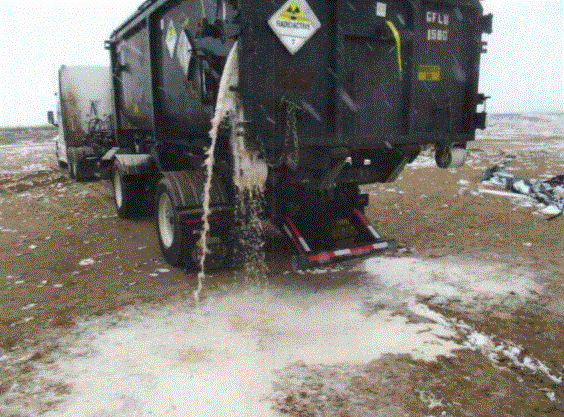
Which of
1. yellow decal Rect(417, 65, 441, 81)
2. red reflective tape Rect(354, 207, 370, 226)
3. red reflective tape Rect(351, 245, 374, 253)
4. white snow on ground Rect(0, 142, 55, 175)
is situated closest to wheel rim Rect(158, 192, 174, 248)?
red reflective tape Rect(351, 245, 374, 253)

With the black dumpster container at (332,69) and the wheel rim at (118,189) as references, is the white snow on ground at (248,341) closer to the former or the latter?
the black dumpster container at (332,69)

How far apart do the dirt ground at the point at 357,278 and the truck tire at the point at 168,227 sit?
0.21 meters

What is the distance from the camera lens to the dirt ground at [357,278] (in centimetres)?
290

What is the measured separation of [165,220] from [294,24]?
2.74 m

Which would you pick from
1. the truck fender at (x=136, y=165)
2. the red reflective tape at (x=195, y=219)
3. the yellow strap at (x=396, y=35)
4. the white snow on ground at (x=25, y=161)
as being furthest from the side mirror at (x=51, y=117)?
the yellow strap at (x=396, y=35)

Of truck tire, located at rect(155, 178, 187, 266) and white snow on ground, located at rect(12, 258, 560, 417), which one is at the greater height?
truck tire, located at rect(155, 178, 187, 266)

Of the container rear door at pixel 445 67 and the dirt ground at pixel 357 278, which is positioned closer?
the dirt ground at pixel 357 278

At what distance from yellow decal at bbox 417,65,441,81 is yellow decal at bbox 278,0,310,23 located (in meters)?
1.37

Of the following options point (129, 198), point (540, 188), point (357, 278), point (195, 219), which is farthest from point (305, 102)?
point (540, 188)

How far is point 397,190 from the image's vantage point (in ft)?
32.3

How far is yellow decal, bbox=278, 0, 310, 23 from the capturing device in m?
4.02

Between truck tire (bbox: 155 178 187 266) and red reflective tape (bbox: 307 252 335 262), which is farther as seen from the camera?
truck tire (bbox: 155 178 187 266)

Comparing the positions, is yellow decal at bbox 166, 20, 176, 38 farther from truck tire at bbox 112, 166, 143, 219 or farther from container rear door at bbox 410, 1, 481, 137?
truck tire at bbox 112, 166, 143, 219

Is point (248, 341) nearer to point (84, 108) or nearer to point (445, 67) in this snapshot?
point (445, 67)
